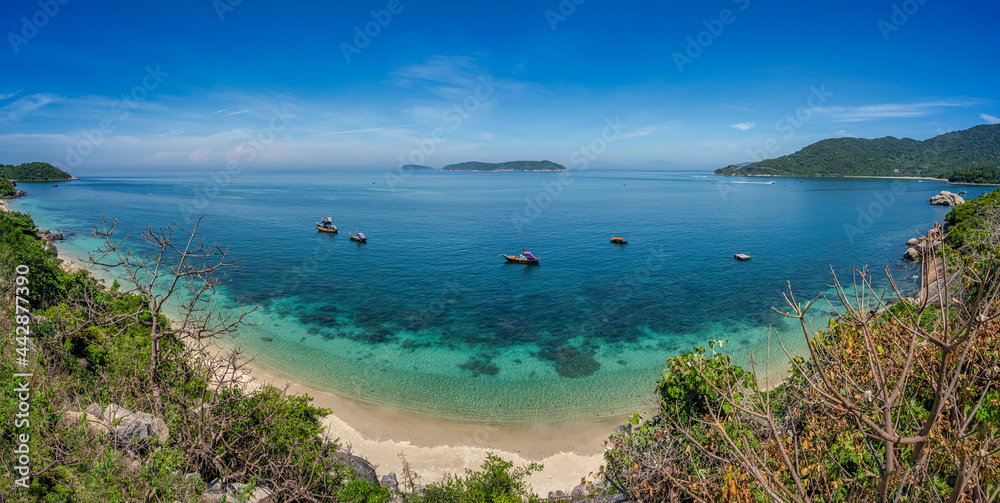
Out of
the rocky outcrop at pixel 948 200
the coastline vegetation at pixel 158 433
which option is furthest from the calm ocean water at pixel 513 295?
the rocky outcrop at pixel 948 200

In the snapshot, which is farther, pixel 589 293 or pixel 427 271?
pixel 427 271

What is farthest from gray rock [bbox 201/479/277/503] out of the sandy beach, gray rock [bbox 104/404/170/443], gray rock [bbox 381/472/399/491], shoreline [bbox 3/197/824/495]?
shoreline [bbox 3/197/824/495]

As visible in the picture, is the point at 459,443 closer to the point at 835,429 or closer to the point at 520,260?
the point at 835,429

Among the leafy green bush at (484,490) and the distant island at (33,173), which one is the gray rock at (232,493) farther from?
the distant island at (33,173)

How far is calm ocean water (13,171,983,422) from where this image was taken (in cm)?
2467

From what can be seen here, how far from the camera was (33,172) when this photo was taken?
16788cm

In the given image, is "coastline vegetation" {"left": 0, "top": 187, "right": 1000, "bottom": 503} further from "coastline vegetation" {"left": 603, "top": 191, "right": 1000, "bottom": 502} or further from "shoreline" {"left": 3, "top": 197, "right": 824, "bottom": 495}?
"shoreline" {"left": 3, "top": 197, "right": 824, "bottom": 495}

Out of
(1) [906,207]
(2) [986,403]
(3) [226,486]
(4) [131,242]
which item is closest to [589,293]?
(2) [986,403]

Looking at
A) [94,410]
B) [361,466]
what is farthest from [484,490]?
[94,410]

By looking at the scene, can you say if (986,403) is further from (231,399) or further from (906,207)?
(906,207)

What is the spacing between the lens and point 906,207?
9762 centimetres

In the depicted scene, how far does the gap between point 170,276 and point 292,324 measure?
20222 mm

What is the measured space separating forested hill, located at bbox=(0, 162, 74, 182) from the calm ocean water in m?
130

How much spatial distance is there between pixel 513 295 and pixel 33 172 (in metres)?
231
